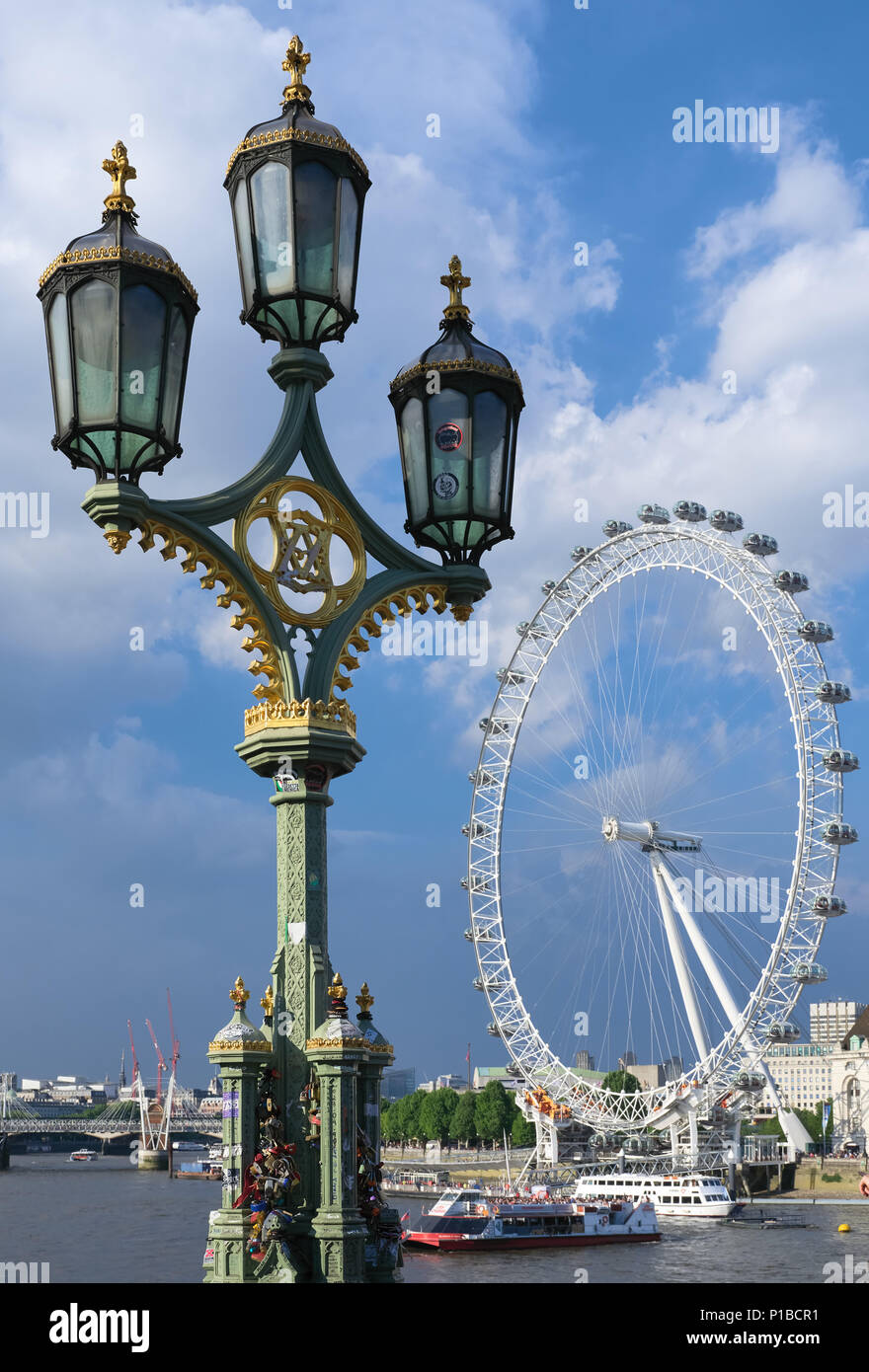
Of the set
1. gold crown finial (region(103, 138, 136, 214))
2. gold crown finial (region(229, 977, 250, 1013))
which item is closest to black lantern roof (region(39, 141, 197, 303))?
gold crown finial (region(103, 138, 136, 214))

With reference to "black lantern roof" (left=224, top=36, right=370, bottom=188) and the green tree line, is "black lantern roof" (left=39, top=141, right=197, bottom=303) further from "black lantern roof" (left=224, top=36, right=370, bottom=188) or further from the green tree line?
the green tree line

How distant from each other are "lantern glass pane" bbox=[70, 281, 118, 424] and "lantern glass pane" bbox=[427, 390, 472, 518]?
5.00 ft

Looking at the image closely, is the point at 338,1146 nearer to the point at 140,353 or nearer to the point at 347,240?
the point at 140,353

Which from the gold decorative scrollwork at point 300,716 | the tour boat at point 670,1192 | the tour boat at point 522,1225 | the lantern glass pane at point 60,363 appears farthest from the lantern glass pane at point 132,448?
the tour boat at point 670,1192

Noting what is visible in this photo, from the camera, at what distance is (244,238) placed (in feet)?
21.1

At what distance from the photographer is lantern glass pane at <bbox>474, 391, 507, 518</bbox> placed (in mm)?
6645

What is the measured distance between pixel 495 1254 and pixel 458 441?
172 ft

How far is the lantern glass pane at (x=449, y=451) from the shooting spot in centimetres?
662

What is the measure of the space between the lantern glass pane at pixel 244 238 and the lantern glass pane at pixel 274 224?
5 centimetres

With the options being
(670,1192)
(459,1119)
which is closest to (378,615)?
(670,1192)

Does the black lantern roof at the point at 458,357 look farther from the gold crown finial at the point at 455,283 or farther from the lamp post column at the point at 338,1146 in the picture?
the lamp post column at the point at 338,1146

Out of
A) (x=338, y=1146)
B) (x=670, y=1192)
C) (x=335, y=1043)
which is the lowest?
(x=670, y=1192)

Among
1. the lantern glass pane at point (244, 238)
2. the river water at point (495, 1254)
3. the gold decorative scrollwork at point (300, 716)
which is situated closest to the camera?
the gold decorative scrollwork at point (300, 716)

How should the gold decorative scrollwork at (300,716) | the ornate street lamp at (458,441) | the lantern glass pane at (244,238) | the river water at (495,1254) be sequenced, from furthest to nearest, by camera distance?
the river water at (495,1254) → the ornate street lamp at (458,441) → the lantern glass pane at (244,238) → the gold decorative scrollwork at (300,716)
